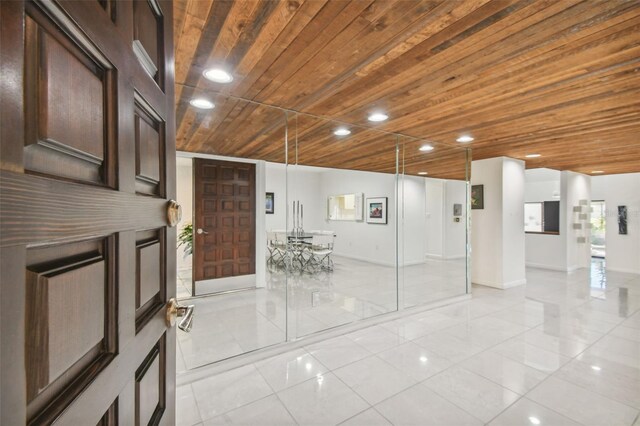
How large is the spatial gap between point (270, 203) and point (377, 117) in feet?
6.59

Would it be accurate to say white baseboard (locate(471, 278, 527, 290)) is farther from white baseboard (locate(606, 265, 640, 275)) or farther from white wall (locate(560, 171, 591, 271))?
white baseboard (locate(606, 265, 640, 275))

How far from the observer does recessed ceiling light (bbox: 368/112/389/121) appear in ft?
→ 9.87

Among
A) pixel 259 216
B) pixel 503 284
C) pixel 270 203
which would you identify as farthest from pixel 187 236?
pixel 503 284

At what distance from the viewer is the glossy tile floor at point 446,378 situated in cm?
190

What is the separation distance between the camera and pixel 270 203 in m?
4.33

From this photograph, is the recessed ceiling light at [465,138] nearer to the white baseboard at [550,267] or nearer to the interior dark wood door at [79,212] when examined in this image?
the interior dark wood door at [79,212]

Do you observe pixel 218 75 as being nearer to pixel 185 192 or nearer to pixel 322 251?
pixel 322 251

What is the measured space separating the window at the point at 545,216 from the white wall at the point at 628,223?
3.23ft

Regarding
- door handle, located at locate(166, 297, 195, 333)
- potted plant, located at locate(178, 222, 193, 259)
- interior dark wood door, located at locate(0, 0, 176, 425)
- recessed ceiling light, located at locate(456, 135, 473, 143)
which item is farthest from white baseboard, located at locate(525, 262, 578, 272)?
interior dark wood door, located at locate(0, 0, 176, 425)

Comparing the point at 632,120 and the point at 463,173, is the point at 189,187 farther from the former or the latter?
the point at 632,120

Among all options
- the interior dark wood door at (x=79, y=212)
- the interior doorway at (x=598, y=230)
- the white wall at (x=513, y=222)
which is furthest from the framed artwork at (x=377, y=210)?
the interior doorway at (x=598, y=230)

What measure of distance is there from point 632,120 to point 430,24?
10.1 ft

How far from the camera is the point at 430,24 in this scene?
1.55m

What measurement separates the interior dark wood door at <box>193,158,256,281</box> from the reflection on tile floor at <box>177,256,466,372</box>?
461 millimetres
